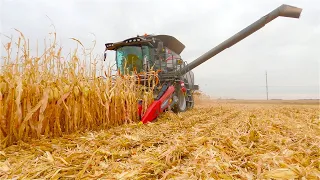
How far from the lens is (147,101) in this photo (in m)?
5.66

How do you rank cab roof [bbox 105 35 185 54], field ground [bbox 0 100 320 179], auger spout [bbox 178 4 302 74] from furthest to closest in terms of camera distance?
auger spout [bbox 178 4 302 74] < cab roof [bbox 105 35 185 54] < field ground [bbox 0 100 320 179]

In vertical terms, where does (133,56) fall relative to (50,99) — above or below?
above

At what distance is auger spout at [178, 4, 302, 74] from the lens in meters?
9.70

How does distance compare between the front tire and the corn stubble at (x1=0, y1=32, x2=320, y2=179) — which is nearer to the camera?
the corn stubble at (x1=0, y1=32, x2=320, y2=179)

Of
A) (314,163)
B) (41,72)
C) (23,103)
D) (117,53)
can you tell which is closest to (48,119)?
(23,103)

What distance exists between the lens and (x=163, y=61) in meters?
8.12

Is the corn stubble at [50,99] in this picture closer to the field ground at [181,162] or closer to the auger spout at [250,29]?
the field ground at [181,162]

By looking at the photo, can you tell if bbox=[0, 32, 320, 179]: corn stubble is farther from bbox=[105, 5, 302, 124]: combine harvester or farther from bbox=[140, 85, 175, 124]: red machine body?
bbox=[105, 5, 302, 124]: combine harvester

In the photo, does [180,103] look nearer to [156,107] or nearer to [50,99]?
[156,107]

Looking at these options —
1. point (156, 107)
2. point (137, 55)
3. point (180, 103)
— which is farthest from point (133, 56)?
point (156, 107)

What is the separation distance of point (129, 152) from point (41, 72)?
72.6 inches

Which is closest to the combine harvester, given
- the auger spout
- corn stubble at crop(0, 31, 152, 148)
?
the auger spout

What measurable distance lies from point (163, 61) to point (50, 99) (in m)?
5.16

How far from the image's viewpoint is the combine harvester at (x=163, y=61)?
5.95m
